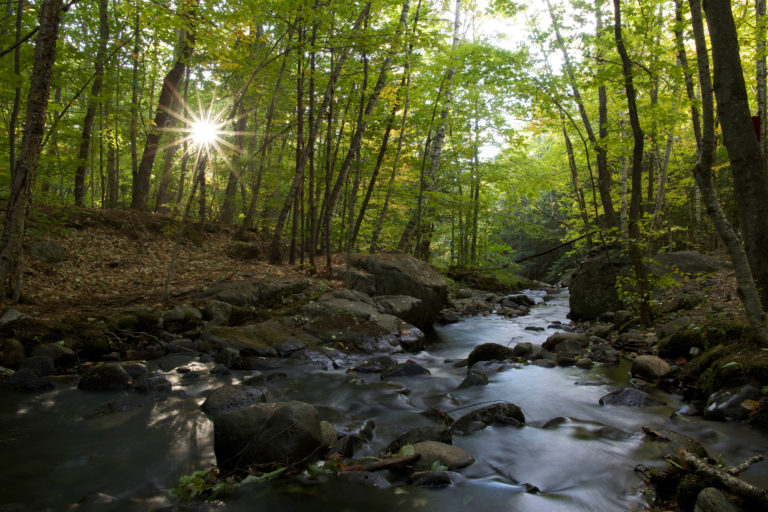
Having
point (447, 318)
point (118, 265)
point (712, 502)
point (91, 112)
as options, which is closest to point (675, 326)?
point (712, 502)

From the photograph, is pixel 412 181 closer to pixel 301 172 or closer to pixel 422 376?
pixel 301 172

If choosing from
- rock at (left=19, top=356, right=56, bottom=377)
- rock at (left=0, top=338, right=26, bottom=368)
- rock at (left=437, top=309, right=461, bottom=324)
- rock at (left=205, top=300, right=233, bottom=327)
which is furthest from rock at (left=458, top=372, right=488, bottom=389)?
rock at (left=0, top=338, right=26, bottom=368)

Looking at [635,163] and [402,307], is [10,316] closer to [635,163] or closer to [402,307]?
[402,307]

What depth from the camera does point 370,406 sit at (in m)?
5.09

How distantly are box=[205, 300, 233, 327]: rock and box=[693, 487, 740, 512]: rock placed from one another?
24.3 feet

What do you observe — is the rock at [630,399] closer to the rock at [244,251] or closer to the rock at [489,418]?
the rock at [489,418]

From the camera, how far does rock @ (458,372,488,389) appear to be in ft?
19.8

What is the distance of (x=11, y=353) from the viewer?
5.47 metres

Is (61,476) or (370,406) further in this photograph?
(370,406)

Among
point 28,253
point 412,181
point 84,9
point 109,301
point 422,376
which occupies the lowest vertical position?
point 422,376

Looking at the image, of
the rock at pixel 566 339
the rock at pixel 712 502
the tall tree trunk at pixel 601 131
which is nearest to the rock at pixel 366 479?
the rock at pixel 712 502

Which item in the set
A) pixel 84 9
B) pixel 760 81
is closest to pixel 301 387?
pixel 760 81

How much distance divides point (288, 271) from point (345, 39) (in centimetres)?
627

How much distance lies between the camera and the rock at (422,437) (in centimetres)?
380
